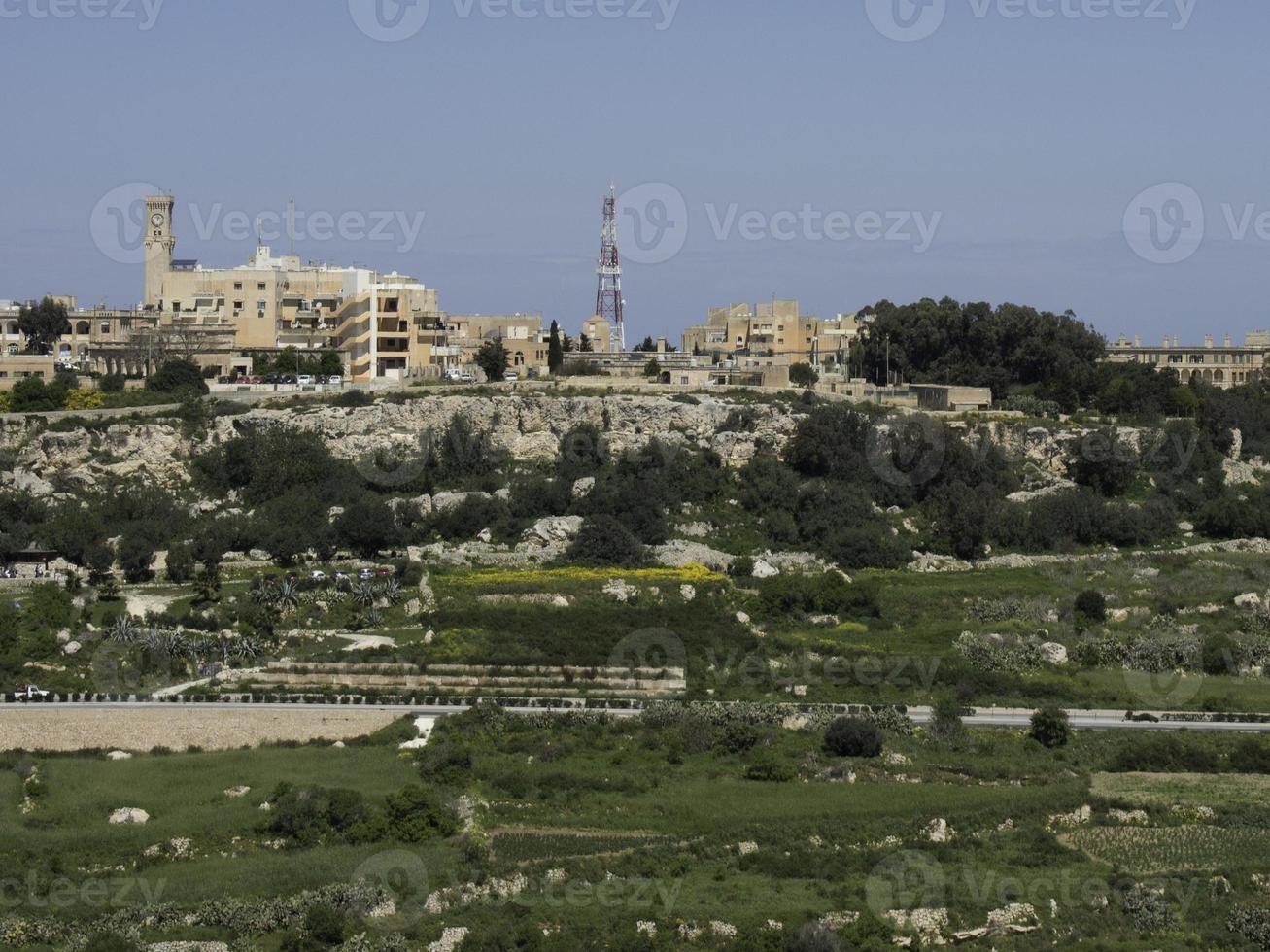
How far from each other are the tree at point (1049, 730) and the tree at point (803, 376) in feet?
90.3

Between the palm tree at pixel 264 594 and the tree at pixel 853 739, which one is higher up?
the palm tree at pixel 264 594

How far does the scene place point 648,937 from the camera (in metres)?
28.6

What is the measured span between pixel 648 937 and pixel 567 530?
74.6 ft

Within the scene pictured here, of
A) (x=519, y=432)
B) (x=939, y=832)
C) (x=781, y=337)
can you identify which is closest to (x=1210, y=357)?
(x=781, y=337)

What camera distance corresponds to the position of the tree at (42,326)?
67.1 m

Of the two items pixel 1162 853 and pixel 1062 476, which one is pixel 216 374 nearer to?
pixel 1062 476

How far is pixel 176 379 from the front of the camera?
60281 mm

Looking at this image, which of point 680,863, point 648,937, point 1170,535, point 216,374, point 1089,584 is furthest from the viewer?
point 216,374

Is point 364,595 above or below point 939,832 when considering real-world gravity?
above

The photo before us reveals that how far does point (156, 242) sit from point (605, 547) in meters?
26.7

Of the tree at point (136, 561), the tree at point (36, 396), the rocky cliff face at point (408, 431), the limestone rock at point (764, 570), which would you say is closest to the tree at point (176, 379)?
the tree at point (36, 396)

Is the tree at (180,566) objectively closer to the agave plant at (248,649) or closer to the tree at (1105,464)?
the agave plant at (248,649)

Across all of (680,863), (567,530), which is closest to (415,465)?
(567,530)

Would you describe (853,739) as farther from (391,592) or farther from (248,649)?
(391,592)
